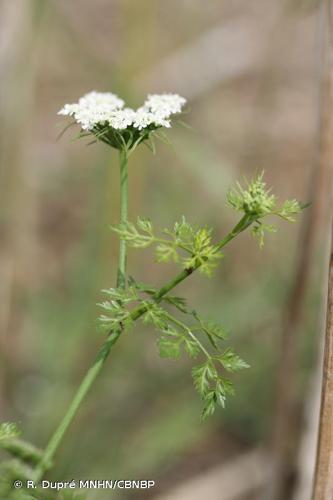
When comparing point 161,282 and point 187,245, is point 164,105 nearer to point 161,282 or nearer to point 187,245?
point 187,245

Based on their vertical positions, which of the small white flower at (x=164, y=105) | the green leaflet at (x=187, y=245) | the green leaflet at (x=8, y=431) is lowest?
the green leaflet at (x=8, y=431)

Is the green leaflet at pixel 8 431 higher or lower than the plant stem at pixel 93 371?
lower

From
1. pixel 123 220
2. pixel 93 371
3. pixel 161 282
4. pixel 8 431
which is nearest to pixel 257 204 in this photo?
pixel 123 220

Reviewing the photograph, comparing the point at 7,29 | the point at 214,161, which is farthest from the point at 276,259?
the point at 7,29

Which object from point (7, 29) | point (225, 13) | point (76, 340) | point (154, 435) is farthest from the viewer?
point (225, 13)

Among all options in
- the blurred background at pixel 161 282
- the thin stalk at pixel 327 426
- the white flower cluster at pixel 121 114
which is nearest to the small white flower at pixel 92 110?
the white flower cluster at pixel 121 114

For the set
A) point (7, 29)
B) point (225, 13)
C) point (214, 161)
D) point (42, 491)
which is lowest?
point (42, 491)

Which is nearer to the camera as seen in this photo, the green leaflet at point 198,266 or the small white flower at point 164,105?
the green leaflet at point 198,266

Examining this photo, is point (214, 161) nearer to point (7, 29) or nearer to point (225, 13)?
point (7, 29)

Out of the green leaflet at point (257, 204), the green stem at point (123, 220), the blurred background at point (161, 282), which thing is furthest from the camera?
the blurred background at point (161, 282)

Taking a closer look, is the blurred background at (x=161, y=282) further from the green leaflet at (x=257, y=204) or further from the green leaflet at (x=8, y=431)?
the green leaflet at (x=8, y=431)
